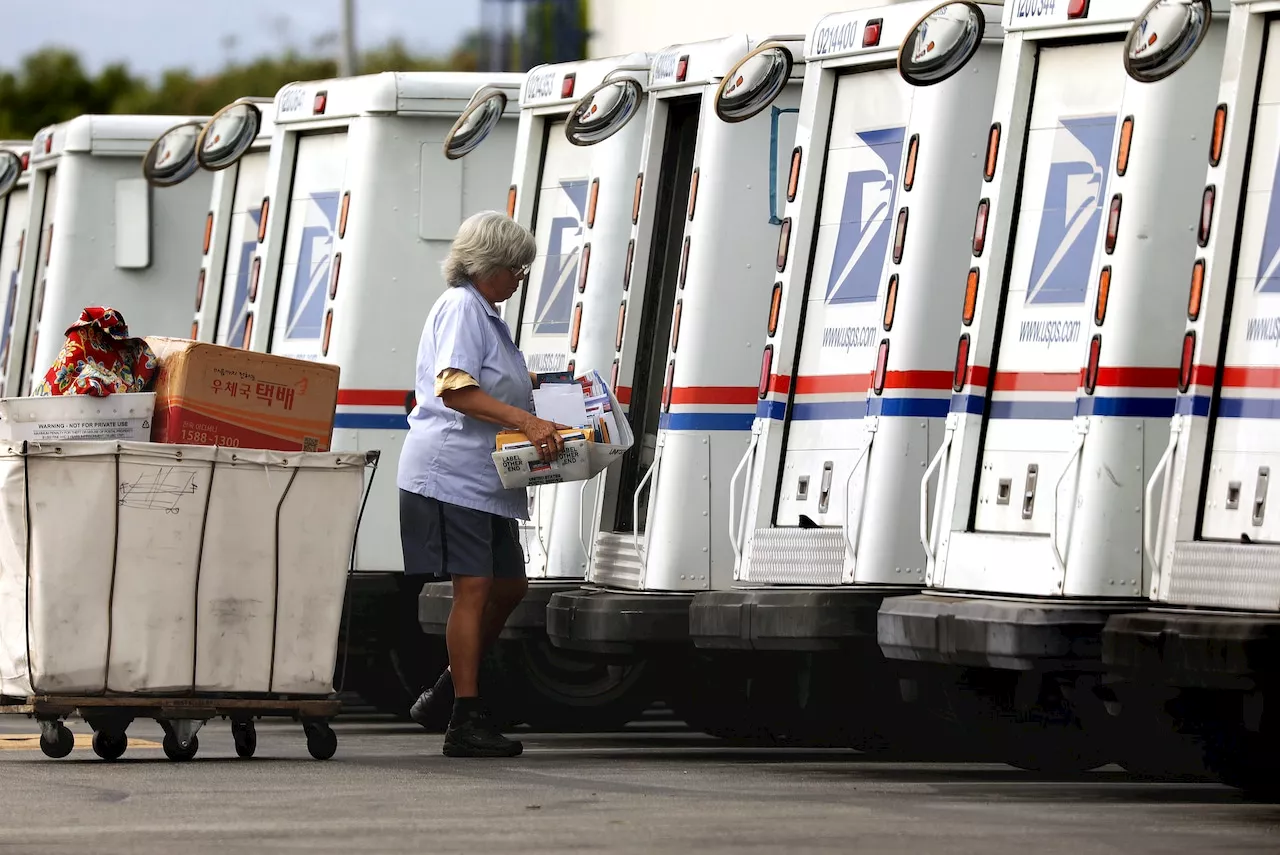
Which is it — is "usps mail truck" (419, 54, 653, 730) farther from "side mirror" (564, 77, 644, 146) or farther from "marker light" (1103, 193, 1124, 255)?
"marker light" (1103, 193, 1124, 255)

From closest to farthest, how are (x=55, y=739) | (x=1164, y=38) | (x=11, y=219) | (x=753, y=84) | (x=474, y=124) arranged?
(x=1164, y=38) → (x=55, y=739) → (x=753, y=84) → (x=474, y=124) → (x=11, y=219)

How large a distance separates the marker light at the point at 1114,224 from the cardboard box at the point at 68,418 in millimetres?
3233

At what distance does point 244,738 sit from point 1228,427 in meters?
3.63

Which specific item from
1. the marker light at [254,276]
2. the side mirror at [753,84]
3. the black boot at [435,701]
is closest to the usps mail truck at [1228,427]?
the side mirror at [753,84]

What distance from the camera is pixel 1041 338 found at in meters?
9.28

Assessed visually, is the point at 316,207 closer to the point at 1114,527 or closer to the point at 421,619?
the point at 421,619

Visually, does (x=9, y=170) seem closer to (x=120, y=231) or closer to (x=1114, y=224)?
(x=120, y=231)

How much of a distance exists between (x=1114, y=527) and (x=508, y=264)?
7.91ft

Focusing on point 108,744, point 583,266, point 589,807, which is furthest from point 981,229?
point 108,744

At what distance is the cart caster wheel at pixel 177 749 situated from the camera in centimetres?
985

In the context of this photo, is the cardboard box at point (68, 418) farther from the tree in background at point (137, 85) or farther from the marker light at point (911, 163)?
A: the tree in background at point (137, 85)

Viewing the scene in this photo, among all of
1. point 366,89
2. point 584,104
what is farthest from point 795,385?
point 366,89

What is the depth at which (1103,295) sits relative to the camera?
888 cm

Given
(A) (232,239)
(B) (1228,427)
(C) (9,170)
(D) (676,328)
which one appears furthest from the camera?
(C) (9,170)
